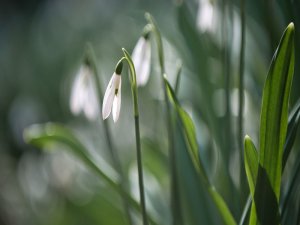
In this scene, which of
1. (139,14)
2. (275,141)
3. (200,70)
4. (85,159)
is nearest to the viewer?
(275,141)

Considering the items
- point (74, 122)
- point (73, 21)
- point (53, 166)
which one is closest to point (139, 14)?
point (53, 166)

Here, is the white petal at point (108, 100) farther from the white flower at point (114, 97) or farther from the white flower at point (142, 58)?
the white flower at point (142, 58)

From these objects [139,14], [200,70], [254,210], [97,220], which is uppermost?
[139,14]

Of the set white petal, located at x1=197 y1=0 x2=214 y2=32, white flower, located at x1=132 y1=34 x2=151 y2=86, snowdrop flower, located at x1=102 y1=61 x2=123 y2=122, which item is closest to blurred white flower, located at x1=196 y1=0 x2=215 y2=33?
white petal, located at x1=197 y1=0 x2=214 y2=32

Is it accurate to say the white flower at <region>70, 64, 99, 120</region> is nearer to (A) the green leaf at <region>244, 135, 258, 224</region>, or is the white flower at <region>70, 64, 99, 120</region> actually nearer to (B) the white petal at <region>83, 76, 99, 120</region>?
(B) the white petal at <region>83, 76, 99, 120</region>

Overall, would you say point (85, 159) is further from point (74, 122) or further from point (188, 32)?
point (74, 122)

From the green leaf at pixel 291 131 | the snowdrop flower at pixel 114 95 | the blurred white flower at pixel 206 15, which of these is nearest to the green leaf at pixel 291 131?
the green leaf at pixel 291 131
